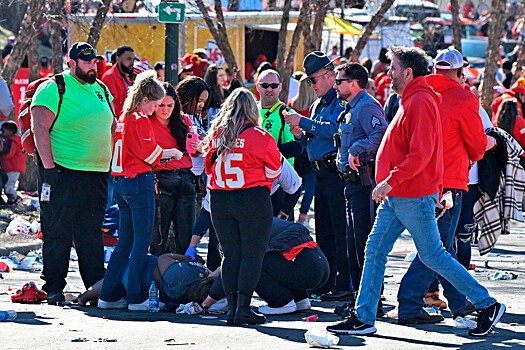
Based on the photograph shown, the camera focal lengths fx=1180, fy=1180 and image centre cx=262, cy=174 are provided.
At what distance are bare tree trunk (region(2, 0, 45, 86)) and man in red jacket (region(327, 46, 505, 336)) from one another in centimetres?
882

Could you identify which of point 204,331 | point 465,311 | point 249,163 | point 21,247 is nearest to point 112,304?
point 204,331

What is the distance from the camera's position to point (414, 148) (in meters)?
7.85

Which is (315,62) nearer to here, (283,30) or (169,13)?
(169,13)

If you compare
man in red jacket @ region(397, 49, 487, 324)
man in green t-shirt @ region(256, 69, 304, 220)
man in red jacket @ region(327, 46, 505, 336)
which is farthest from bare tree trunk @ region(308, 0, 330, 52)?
man in red jacket @ region(327, 46, 505, 336)

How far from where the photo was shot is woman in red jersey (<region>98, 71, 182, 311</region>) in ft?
31.1

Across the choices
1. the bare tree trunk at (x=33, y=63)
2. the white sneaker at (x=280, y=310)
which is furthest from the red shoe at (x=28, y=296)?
the bare tree trunk at (x=33, y=63)

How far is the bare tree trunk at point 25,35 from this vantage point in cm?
1605

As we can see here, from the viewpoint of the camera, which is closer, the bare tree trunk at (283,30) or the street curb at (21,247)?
the street curb at (21,247)

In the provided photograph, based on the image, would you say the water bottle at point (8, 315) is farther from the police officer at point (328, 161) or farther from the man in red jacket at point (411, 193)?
the police officer at point (328, 161)

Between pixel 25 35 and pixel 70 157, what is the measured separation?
7143 mm

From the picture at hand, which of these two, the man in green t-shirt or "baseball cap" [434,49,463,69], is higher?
"baseball cap" [434,49,463,69]

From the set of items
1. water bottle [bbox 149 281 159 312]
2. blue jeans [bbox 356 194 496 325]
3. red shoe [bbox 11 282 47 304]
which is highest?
blue jeans [bbox 356 194 496 325]

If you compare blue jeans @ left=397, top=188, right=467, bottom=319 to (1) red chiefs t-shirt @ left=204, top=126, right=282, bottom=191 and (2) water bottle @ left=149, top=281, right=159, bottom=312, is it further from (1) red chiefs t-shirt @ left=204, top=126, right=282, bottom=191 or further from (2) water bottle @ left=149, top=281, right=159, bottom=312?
(2) water bottle @ left=149, top=281, right=159, bottom=312

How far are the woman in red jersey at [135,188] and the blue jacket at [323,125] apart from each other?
1283 millimetres
